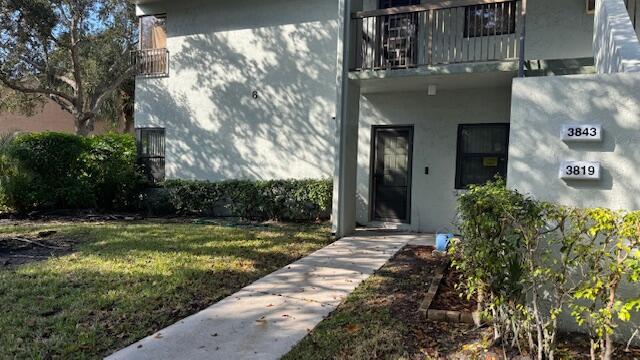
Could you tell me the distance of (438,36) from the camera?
9359mm

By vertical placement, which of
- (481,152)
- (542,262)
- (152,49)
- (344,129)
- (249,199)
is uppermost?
(152,49)

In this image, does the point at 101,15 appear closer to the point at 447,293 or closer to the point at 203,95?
the point at 203,95

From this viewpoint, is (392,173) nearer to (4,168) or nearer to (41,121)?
(4,168)

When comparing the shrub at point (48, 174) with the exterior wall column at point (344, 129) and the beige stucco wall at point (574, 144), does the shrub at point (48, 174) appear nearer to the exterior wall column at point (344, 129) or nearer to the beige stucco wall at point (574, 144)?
the exterior wall column at point (344, 129)

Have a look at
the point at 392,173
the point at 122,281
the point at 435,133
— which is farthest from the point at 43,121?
the point at 122,281

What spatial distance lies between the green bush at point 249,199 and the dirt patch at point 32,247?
3666mm

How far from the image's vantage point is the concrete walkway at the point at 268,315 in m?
3.93

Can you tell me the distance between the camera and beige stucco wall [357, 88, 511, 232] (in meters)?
9.30

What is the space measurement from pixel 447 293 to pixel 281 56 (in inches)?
313

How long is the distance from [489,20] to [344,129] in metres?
3.72

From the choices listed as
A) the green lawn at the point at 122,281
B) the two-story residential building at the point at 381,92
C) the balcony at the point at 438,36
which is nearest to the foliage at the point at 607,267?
the two-story residential building at the point at 381,92

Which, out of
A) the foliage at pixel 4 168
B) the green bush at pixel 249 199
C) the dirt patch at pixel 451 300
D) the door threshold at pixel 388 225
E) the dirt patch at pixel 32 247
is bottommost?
the dirt patch at pixel 32 247

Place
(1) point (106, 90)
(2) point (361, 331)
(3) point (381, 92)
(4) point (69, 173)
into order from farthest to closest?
(1) point (106, 90), (4) point (69, 173), (3) point (381, 92), (2) point (361, 331)

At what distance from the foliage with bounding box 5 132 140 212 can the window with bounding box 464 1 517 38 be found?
9.28m
